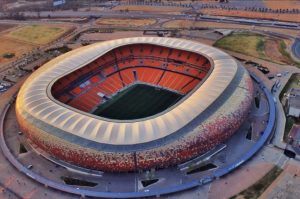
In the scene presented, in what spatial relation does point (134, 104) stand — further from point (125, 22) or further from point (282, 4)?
point (282, 4)

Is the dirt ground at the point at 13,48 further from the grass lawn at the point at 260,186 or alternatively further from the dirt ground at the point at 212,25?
the grass lawn at the point at 260,186

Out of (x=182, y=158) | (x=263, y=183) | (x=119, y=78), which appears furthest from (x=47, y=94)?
(x=263, y=183)

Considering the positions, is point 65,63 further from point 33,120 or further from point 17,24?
point 17,24

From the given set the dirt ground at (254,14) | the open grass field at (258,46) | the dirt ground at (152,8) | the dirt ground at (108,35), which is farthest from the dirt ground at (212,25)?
the dirt ground at (152,8)

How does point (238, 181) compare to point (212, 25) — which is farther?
point (212, 25)

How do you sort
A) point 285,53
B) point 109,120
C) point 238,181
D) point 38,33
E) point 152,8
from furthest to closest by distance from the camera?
point 152,8 < point 38,33 < point 285,53 < point 109,120 < point 238,181

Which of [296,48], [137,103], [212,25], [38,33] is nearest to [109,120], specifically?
[137,103]

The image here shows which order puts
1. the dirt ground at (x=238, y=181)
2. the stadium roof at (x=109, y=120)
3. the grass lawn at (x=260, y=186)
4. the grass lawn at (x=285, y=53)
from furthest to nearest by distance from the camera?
the grass lawn at (x=285, y=53)
the stadium roof at (x=109, y=120)
the dirt ground at (x=238, y=181)
the grass lawn at (x=260, y=186)
